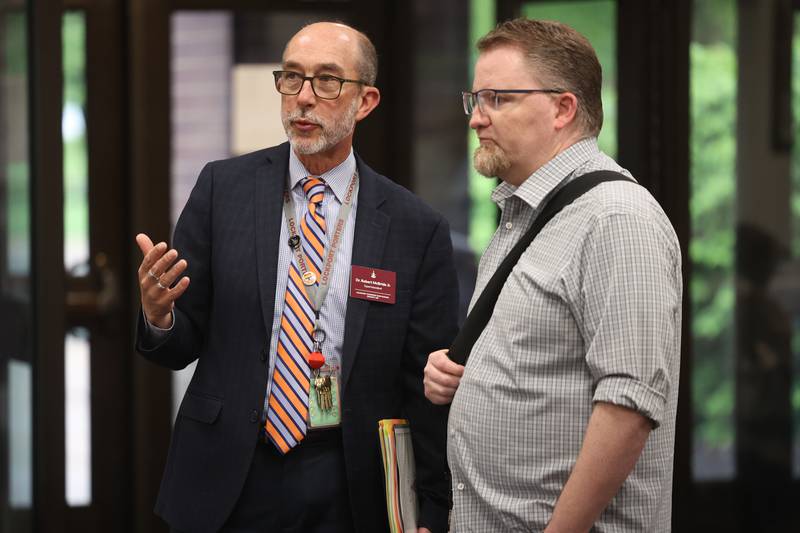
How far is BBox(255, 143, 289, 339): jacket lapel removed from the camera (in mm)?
2268

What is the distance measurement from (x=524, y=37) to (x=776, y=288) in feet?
8.59

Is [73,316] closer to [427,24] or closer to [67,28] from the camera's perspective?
[67,28]

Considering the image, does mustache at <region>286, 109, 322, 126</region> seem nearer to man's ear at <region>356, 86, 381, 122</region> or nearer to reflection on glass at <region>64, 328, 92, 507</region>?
man's ear at <region>356, 86, 381, 122</region>

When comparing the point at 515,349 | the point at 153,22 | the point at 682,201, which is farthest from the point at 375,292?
the point at 153,22

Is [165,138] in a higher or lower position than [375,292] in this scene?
higher

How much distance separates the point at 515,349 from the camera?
1857 mm

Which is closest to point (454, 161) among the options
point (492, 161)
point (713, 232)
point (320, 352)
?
point (713, 232)

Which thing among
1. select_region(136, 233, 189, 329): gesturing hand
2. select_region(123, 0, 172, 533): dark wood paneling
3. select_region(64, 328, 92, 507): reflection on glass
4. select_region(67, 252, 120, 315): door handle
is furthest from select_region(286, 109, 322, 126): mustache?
select_region(64, 328, 92, 507): reflection on glass

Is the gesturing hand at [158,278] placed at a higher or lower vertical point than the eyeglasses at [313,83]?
lower

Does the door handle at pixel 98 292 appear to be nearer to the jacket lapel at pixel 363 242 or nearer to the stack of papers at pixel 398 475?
the jacket lapel at pixel 363 242

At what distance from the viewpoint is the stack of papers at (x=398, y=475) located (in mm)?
2287

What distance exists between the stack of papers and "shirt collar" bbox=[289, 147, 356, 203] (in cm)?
50

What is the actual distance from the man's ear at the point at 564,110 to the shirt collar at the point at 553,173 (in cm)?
5

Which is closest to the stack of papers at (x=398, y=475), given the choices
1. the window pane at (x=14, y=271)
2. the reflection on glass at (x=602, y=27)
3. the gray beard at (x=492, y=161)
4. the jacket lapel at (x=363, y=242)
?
the jacket lapel at (x=363, y=242)
